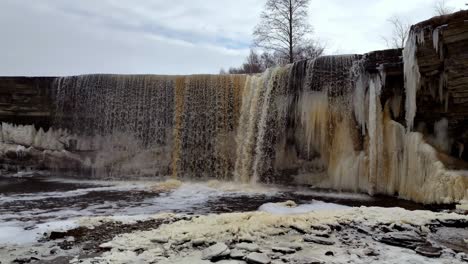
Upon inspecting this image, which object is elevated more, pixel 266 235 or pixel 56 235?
pixel 266 235

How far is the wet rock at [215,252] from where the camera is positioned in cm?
581

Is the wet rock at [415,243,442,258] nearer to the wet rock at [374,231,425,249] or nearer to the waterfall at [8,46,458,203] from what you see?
the wet rock at [374,231,425,249]

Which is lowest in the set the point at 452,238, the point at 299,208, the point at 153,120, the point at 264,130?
the point at 299,208

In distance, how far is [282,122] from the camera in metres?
14.8

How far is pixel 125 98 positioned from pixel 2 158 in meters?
5.52

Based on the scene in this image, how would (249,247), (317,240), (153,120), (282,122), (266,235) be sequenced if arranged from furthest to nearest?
1. (153,120)
2. (282,122)
3. (266,235)
4. (317,240)
5. (249,247)

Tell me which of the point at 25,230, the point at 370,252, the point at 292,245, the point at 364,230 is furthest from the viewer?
the point at 25,230

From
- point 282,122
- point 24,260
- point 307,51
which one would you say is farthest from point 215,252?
point 307,51

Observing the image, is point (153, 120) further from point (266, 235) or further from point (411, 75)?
point (266, 235)

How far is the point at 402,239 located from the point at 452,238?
0.93m

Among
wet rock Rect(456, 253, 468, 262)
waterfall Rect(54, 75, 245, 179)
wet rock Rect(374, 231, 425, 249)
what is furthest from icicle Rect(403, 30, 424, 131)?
wet rock Rect(456, 253, 468, 262)

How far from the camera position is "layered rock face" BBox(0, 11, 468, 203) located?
11094mm

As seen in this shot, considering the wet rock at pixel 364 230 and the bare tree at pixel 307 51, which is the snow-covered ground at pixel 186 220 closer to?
the wet rock at pixel 364 230

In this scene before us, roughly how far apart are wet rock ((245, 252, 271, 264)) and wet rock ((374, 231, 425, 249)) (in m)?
1.89
